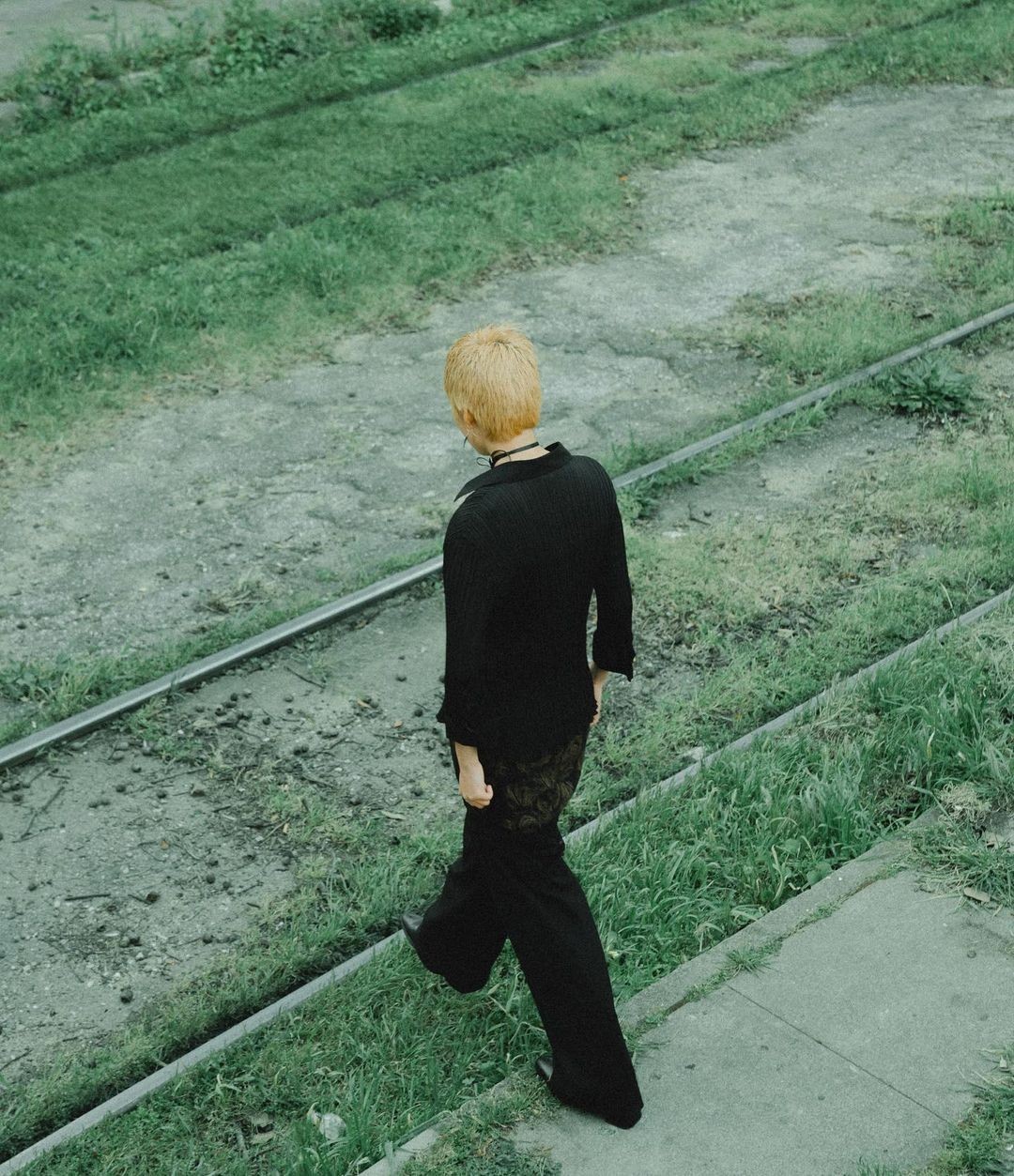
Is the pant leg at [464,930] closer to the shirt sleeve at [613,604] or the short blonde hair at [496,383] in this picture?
the shirt sleeve at [613,604]

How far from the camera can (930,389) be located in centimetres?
759

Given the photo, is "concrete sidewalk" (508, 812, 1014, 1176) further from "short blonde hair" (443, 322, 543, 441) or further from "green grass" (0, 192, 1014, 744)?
"green grass" (0, 192, 1014, 744)

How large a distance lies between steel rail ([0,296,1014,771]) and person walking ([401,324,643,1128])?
2.10 m

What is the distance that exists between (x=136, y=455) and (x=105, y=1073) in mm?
4112

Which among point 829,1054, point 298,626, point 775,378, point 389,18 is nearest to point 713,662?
point 298,626

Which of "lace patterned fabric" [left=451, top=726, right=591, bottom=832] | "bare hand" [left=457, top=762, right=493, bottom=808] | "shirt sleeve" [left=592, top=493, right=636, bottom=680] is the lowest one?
"lace patterned fabric" [left=451, top=726, right=591, bottom=832]

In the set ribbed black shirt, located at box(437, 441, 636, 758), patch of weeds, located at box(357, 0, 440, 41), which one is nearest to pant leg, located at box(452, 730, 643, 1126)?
ribbed black shirt, located at box(437, 441, 636, 758)

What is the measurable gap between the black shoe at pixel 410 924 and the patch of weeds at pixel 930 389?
4.50 m

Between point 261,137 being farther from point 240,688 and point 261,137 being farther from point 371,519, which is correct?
point 240,688

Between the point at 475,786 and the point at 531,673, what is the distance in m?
0.29

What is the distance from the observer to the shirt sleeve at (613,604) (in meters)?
3.44

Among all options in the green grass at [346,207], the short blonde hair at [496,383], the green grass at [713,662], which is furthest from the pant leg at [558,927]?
the green grass at [346,207]

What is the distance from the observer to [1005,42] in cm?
1385

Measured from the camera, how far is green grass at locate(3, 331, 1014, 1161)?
423 centimetres
